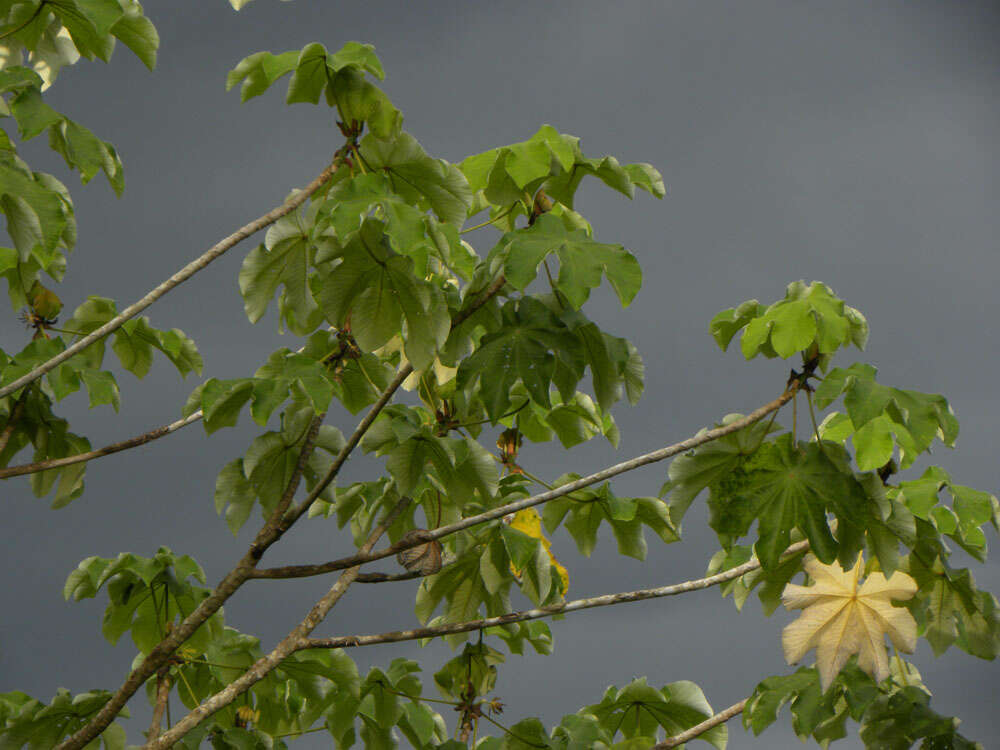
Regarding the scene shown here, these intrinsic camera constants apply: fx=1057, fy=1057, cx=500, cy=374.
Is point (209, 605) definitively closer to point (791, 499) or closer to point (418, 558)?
point (418, 558)

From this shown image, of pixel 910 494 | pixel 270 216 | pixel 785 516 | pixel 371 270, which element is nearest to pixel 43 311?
pixel 270 216

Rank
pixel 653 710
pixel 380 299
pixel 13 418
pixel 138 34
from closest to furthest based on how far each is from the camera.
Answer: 1. pixel 380 299
2. pixel 138 34
3. pixel 13 418
4. pixel 653 710

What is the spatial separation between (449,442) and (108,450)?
111 cm

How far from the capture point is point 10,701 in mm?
3926

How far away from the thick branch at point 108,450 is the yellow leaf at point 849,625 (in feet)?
6.08

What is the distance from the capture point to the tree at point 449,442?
2693mm

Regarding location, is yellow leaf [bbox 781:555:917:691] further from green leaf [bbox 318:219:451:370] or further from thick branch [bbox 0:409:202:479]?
thick branch [bbox 0:409:202:479]

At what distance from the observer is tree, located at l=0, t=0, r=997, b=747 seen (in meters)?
2.69

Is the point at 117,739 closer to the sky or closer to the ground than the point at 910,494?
closer to the ground

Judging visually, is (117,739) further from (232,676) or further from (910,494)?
(910,494)

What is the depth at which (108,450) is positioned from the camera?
3.29 m

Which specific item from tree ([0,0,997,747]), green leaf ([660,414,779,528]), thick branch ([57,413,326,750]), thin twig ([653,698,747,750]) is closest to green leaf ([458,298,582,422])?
tree ([0,0,997,747])

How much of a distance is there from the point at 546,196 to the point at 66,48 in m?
1.67

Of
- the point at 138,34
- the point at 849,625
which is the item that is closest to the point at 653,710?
the point at 849,625
